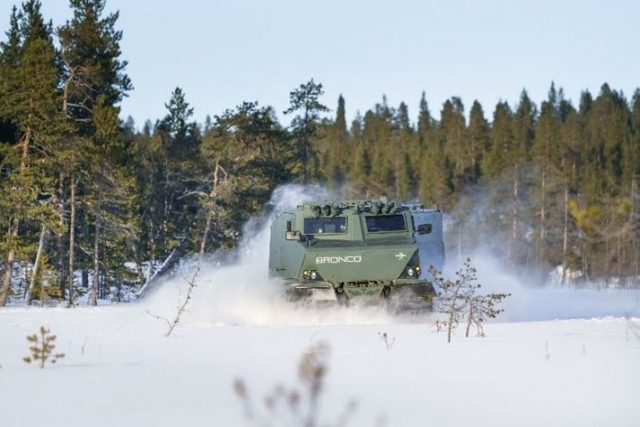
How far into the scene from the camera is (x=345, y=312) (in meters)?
18.3

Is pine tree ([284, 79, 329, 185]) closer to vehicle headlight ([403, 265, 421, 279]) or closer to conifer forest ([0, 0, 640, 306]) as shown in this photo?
conifer forest ([0, 0, 640, 306])

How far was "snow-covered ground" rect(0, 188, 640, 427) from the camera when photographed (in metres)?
7.02

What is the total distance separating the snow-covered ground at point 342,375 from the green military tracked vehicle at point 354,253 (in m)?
2.56

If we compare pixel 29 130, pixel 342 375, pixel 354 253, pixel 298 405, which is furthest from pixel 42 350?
pixel 29 130

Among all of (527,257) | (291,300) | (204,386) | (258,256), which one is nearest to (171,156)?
(258,256)

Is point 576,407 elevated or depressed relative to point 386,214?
depressed

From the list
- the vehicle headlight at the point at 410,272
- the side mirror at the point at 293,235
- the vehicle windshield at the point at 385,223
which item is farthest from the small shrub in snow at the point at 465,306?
the side mirror at the point at 293,235

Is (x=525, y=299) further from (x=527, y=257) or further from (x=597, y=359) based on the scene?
(x=527, y=257)

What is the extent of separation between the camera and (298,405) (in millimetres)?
6977

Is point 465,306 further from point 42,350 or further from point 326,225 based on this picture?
point 42,350

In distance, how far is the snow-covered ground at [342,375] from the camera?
7020 mm

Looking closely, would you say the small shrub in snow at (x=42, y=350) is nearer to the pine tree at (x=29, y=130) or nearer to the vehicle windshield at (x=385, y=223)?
the vehicle windshield at (x=385, y=223)

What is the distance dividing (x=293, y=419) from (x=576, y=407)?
254 cm

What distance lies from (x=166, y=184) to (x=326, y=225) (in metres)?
25.9
